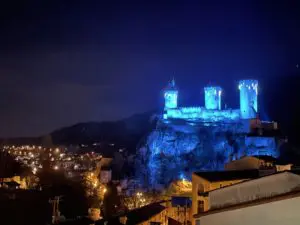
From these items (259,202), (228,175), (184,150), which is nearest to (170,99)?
(184,150)

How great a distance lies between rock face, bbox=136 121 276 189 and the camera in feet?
186

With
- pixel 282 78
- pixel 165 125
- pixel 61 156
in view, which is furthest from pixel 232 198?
pixel 282 78

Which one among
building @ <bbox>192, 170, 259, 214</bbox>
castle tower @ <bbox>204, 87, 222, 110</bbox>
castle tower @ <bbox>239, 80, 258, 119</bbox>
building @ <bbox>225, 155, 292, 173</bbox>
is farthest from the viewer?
castle tower @ <bbox>204, 87, 222, 110</bbox>

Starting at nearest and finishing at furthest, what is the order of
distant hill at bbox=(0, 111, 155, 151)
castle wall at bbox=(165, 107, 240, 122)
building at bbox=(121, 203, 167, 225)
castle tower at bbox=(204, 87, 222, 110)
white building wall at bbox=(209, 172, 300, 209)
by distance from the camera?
1. white building wall at bbox=(209, 172, 300, 209)
2. building at bbox=(121, 203, 167, 225)
3. castle wall at bbox=(165, 107, 240, 122)
4. castle tower at bbox=(204, 87, 222, 110)
5. distant hill at bbox=(0, 111, 155, 151)

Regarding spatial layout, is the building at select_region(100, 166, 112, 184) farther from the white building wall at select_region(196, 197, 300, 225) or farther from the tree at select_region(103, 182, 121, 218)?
the white building wall at select_region(196, 197, 300, 225)

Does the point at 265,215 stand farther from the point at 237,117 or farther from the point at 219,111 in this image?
the point at 219,111


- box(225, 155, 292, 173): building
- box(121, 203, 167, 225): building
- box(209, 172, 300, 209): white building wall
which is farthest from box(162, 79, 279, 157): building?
box(209, 172, 300, 209): white building wall

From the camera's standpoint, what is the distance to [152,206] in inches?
982

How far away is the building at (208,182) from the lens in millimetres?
18234

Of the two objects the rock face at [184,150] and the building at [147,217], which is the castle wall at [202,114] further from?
the building at [147,217]

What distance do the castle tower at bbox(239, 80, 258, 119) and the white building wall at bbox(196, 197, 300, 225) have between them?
186 ft

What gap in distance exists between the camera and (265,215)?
20.8ft

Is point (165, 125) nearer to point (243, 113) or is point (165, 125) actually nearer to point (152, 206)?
point (243, 113)

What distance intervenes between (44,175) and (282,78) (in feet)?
273
